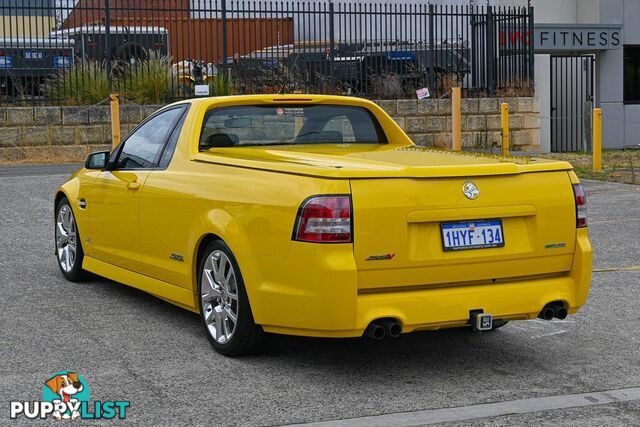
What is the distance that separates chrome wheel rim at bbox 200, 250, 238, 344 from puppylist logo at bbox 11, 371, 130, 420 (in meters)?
0.92

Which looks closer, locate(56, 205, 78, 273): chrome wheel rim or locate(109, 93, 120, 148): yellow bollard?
locate(56, 205, 78, 273): chrome wheel rim

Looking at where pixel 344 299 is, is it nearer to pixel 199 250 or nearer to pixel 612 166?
pixel 199 250

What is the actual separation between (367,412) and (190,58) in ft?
59.1

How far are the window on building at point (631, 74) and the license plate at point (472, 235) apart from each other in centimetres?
2292

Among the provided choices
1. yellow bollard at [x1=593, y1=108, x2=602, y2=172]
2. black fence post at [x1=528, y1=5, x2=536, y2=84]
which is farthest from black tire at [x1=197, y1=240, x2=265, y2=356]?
black fence post at [x1=528, y1=5, x2=536, y2=84]

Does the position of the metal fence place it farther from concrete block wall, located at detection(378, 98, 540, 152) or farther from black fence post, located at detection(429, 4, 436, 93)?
concrete block wall, located at detection(378, 98, 540, 152)

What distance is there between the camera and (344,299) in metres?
5.52

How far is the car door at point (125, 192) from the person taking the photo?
294 inches

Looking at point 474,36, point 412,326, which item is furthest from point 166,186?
point 474,36

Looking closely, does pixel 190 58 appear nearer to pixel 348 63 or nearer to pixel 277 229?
pixel 348 63

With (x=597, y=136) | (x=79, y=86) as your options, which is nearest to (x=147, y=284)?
(x=597, y=136)

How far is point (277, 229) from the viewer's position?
5773mm

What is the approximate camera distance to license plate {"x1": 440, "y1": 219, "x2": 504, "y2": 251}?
578 cm

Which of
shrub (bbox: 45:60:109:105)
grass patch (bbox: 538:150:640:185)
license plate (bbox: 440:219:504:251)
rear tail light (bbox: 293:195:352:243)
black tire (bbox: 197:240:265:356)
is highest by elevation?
shrub (bbox: 45:60:109:105)
